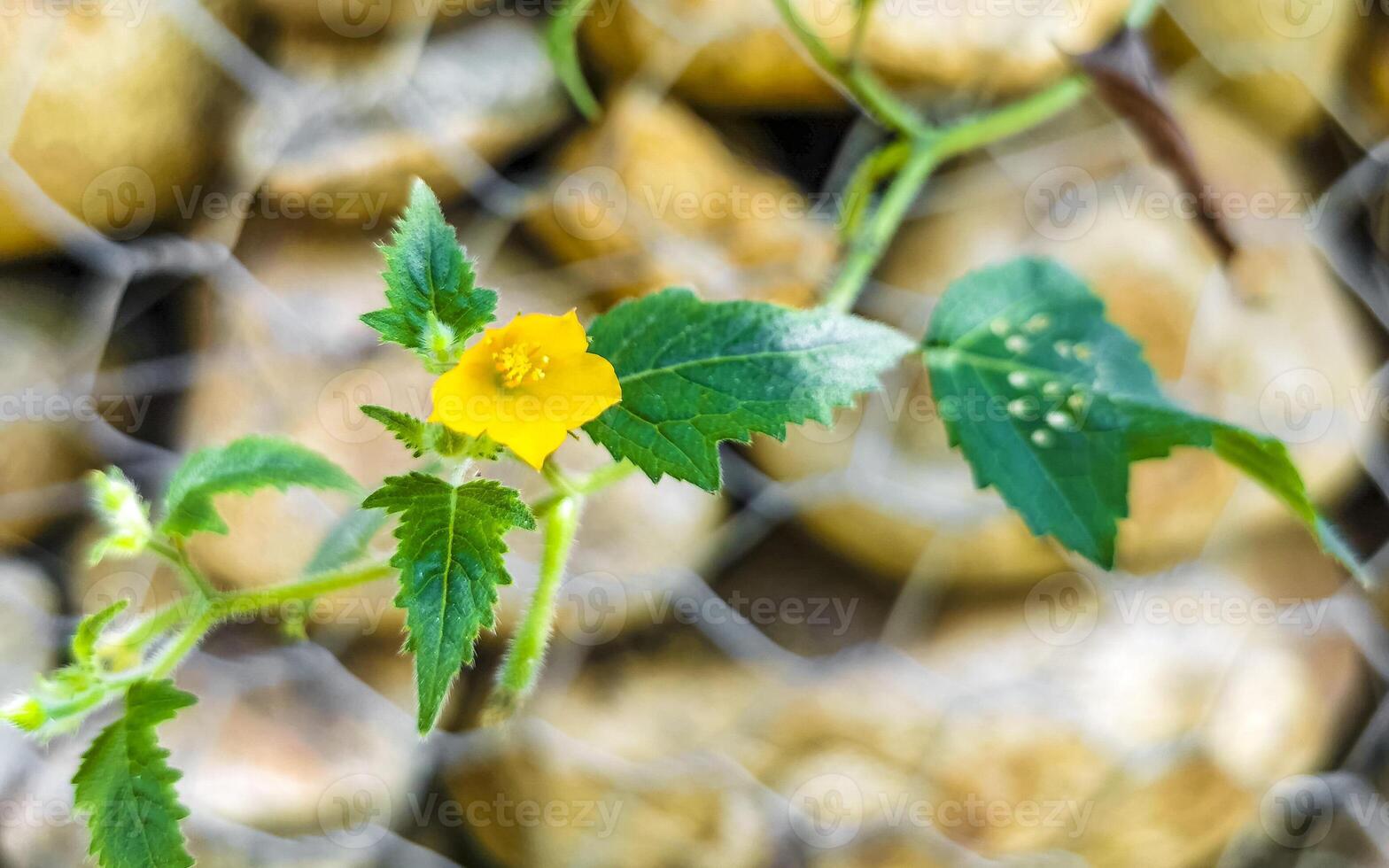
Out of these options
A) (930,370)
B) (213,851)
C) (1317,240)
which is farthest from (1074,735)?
(213,851)

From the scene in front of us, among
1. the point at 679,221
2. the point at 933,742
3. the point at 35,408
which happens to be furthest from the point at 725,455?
the point at 35,408

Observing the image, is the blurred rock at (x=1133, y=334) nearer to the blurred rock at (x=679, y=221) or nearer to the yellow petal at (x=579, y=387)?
the blurred rock at (x=679, y=221)

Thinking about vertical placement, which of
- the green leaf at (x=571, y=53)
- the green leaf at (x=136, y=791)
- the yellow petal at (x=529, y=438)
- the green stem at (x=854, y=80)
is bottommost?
the green leaf at (x=136, y=791)

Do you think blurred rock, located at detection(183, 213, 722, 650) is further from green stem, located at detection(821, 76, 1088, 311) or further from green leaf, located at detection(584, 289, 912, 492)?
green leaf, located at detection(584, 289, 912, 492)

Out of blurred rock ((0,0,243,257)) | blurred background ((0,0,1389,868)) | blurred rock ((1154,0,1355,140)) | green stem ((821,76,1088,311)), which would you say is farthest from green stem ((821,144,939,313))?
blurred rock ((0,0,243,257))

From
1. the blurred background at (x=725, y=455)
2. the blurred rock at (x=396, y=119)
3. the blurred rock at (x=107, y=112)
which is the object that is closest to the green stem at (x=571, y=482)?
the blurred background at (x=725, y=455)

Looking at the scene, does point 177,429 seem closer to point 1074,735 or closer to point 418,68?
point 418,68
